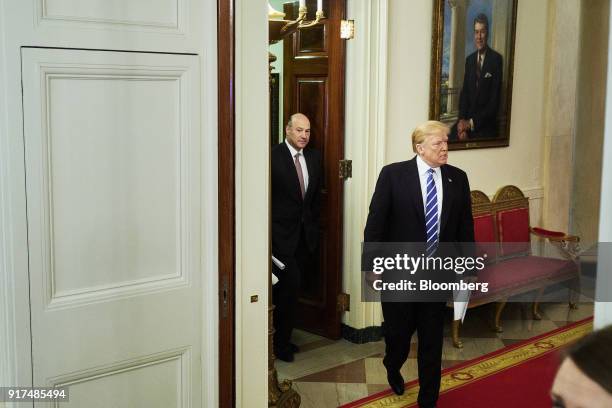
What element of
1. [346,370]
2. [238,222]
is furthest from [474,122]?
[238,222]

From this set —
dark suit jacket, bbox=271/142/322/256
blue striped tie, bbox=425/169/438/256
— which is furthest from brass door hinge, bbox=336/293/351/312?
blue striped tie, bbox=425/169/438/256

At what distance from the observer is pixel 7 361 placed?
2.43 metres

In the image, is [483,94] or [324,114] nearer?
[324,114]

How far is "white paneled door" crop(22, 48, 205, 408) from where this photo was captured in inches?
95.5

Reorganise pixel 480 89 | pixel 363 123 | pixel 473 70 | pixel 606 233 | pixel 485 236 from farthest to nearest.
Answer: pixel 480 89 < pixel 473 70 < pixel 485 236 < pixel 363 123 < pixel 606 233

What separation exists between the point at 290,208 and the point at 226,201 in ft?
8.64

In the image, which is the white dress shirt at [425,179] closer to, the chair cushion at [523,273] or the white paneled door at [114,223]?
the chair cushion at [523,273]

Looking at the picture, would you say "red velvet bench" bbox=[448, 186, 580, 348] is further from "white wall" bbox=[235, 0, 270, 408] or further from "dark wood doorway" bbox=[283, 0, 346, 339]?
"white wall" bbox=[235, 0, 270, 408]

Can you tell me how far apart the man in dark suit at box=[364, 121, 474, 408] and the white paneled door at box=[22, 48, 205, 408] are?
1900mm

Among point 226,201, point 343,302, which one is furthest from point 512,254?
point 226,201

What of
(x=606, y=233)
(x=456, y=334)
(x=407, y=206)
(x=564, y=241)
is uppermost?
(x=606, y=233)

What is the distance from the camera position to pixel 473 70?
21.2 ft

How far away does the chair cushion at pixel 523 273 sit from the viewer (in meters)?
6.05

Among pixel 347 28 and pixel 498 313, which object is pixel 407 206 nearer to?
pixel 347 28
